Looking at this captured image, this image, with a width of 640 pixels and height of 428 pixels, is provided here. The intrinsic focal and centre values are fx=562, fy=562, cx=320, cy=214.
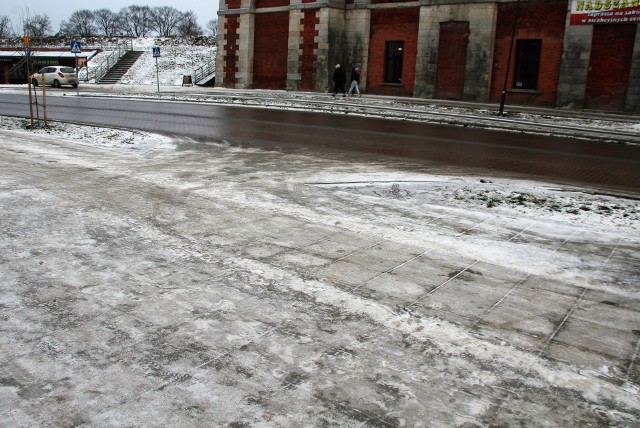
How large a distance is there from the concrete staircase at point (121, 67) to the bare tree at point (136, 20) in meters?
76.4

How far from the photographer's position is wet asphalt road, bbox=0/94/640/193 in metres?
11.4

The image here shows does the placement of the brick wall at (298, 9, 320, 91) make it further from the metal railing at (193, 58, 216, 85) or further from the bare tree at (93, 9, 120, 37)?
the bare tree at (93, 9, 120, 37)

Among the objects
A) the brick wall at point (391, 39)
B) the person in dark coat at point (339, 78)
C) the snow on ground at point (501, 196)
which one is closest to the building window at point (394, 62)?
the brick wall at point (391, 39)

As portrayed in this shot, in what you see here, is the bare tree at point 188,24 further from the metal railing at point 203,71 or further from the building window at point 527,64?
the building window at point 527,64

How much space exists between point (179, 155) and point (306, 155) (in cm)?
256

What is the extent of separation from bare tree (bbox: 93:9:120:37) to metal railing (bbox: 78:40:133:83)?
247 feet

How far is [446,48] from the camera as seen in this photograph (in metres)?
29.2

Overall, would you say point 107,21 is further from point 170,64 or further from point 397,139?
point 397,139

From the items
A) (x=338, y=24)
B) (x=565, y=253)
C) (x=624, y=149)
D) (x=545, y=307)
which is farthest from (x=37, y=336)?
(x=338, y=24)

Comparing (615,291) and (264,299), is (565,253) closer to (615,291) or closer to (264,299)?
(615,291)

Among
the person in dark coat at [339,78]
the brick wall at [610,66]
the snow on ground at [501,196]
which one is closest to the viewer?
the snow on ground at [501,196]

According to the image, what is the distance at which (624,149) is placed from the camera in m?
14.8

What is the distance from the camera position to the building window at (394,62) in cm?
3147

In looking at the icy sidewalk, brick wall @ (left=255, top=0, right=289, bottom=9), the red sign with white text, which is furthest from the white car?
the icy sidewalk
